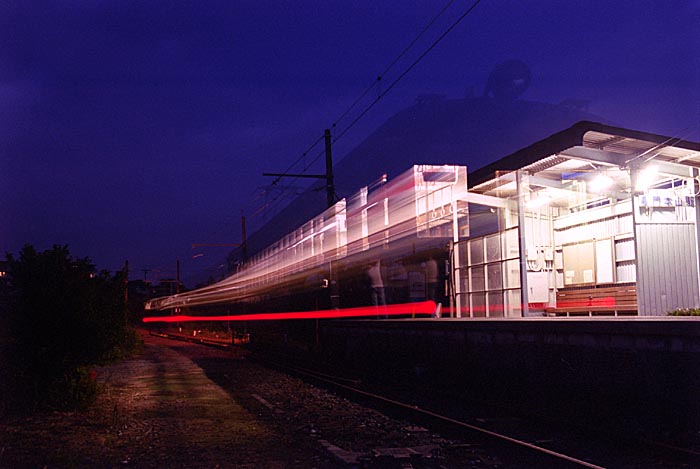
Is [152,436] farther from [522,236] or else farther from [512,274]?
[512,274]

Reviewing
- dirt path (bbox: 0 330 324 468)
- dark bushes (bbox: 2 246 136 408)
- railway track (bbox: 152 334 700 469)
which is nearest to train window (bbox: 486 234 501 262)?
railway track (bbox: 152 334 700 469)

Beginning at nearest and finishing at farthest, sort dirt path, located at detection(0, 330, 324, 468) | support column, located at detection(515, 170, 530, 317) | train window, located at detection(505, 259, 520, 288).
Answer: dirt path, located at detection(0, 330, 324, 468), support column, located at detection(515, 170, 530, 317), train window, located at detection(505, 259, 520, 288)

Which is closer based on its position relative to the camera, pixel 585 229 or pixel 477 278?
pixel 585 229

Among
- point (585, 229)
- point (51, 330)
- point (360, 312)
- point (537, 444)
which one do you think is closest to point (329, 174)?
point (360, 312)

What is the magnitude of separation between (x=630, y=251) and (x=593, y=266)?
1.24 metres

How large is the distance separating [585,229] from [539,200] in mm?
1435

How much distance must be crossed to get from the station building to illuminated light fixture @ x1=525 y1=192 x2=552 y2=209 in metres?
0.03

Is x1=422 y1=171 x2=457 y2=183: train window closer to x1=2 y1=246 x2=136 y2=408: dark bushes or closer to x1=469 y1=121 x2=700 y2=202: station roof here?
x1=469 y1=121 x2=700 y2=202: station roof

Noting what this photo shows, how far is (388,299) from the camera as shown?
880 inches

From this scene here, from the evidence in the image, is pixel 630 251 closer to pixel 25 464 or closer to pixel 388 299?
pixel 388 299

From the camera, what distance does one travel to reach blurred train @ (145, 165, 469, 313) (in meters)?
18.1

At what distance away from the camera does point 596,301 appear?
16.9 m

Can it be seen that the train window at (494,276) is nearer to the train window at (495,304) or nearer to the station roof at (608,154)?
the train window at (495,304)

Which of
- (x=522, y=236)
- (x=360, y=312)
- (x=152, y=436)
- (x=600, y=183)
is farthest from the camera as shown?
(x=360, y=312)
